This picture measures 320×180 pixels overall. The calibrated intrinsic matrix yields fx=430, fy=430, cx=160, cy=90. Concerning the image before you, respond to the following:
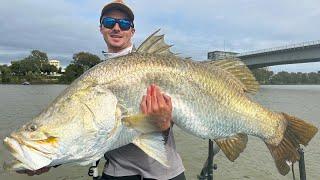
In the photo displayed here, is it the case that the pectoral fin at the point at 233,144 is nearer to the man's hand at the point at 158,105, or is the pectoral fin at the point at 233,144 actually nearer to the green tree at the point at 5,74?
the man's hand at the point at 158,105

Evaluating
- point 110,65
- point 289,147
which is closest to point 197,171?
point 289,147

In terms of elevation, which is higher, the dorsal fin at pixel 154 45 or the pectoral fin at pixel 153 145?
the dorsal fin at pixel 154 45

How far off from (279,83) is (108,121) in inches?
4969

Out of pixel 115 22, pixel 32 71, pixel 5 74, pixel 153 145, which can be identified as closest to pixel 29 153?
pixel 153 145

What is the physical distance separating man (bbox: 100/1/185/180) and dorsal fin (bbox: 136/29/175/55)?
361 millimetres

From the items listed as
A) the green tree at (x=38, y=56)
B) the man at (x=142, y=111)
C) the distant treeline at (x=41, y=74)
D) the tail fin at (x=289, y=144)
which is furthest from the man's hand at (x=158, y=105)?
the green tree at (x=38, y=56)

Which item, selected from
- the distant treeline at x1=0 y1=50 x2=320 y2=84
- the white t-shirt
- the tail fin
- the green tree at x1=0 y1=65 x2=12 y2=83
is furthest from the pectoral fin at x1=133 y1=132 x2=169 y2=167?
the green tree at x1=0 y1=65 x2=12 y2=83

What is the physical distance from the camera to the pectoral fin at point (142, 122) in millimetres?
3150

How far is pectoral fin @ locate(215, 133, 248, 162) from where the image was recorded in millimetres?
3709

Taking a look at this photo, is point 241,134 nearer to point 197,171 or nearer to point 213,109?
point 213,109

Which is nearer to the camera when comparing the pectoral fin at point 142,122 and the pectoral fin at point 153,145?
the pectoral fin at point 142,122

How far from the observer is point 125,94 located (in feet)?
10.6

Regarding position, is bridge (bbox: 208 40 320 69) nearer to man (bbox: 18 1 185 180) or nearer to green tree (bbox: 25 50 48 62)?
man (bbox: 18 1 185 180)

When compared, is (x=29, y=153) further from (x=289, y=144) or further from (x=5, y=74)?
(x=5, y=74)
